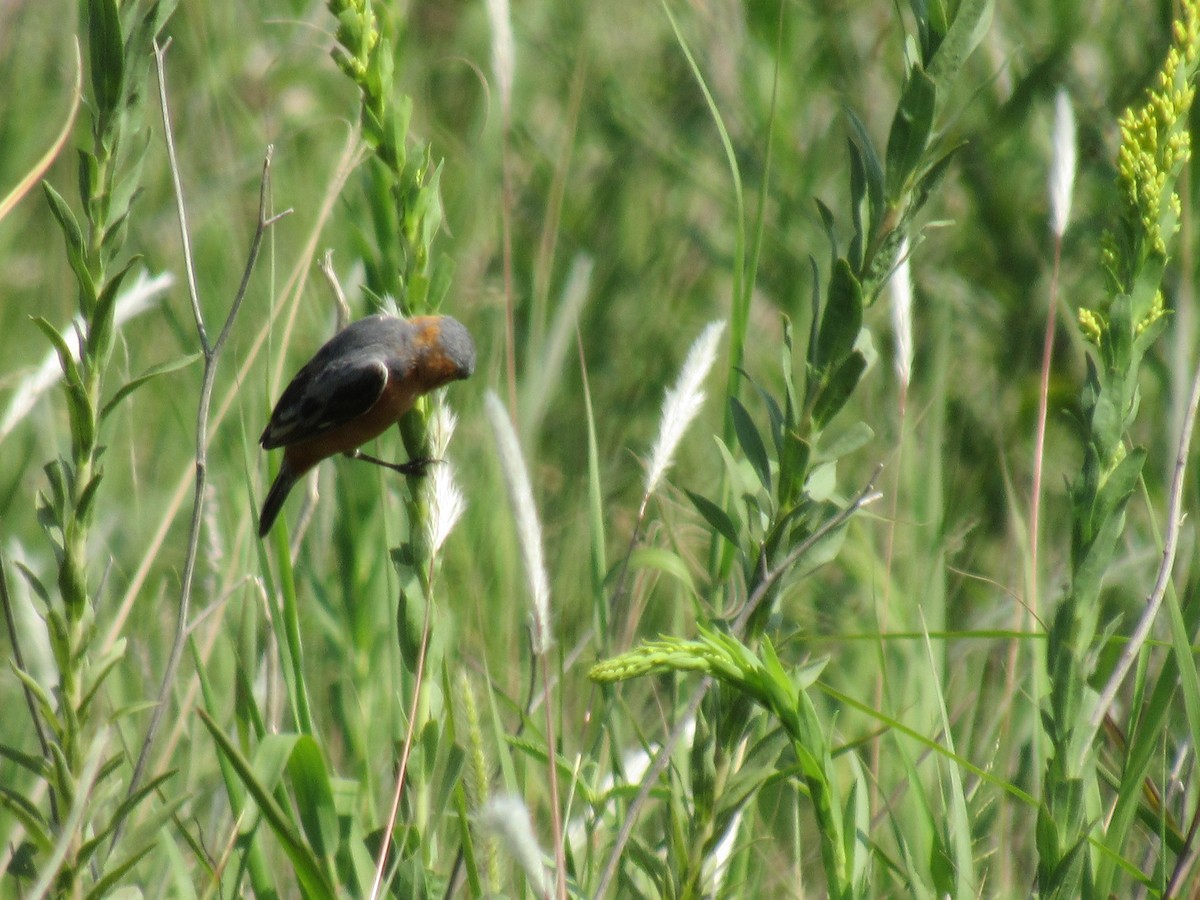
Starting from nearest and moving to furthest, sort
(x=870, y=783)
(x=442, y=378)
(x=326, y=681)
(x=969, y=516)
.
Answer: (x=870, y=783)
(x=442, y=378)
(x=326, y=681)
(x=969, y=516)

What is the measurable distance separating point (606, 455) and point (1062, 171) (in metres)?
2.09

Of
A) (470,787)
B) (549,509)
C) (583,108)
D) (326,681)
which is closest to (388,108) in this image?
(470,787)

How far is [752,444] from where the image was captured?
4.94 feet

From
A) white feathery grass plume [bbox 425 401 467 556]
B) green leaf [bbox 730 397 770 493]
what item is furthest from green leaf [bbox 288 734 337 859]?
green leaf [bbox 730 397 770 493]

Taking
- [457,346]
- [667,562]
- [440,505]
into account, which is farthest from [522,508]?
[457,346]

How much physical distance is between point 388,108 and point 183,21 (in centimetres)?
398

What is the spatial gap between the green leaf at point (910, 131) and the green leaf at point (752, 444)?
11.8 inches

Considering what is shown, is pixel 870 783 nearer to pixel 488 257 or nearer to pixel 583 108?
pixel 488 257

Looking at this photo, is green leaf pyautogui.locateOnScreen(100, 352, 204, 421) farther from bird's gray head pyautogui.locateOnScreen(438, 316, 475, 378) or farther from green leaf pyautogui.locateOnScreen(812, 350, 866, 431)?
bird's gray head pyautogui.locateOnScreen(438, 316, 475, 378)

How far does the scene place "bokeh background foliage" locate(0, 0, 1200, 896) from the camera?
175cm

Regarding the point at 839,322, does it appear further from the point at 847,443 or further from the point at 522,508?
the point at 522,508

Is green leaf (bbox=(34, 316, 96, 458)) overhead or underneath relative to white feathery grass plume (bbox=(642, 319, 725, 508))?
overhead

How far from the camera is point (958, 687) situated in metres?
2.80

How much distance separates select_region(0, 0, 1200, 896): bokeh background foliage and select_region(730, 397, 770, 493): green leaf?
0.02 meters
